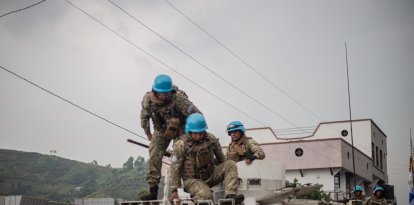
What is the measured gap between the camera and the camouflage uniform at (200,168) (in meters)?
11.5

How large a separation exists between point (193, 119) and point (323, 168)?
46.3 meters

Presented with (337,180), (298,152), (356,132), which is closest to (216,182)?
(298,152)

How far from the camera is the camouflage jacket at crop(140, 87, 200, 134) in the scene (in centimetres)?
1346

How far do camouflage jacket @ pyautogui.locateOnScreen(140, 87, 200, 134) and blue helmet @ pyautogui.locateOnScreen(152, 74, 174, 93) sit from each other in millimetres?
297

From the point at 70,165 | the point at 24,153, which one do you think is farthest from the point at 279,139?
the point at 70,165

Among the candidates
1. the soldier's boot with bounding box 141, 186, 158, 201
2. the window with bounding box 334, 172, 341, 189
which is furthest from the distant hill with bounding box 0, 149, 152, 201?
the soldier's boot with bounding box 141, 186, 158, 201

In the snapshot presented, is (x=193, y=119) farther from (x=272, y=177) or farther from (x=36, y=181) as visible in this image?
(x=36, y=181)

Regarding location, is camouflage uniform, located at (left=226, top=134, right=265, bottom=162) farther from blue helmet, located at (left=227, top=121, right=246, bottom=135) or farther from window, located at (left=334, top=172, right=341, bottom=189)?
window, located at (left=334, top=172, right=341, bottom=189)

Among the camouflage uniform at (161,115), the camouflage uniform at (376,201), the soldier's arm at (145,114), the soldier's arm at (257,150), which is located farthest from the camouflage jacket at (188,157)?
the camouflage uniform at (376,201)

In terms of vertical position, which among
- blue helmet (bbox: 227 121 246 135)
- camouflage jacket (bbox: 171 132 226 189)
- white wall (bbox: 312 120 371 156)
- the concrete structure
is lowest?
camouflage jacket (bbox: 171 132 226 189)

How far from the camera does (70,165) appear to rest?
154 meters

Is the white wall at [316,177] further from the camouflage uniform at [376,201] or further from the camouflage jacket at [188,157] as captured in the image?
the camouflage jacket at [188,157]

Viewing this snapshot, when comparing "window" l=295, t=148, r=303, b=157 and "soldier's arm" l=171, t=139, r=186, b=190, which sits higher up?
"window" l=295, t=148, r=303, b=157

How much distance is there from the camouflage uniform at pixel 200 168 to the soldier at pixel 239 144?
60.1 inches
